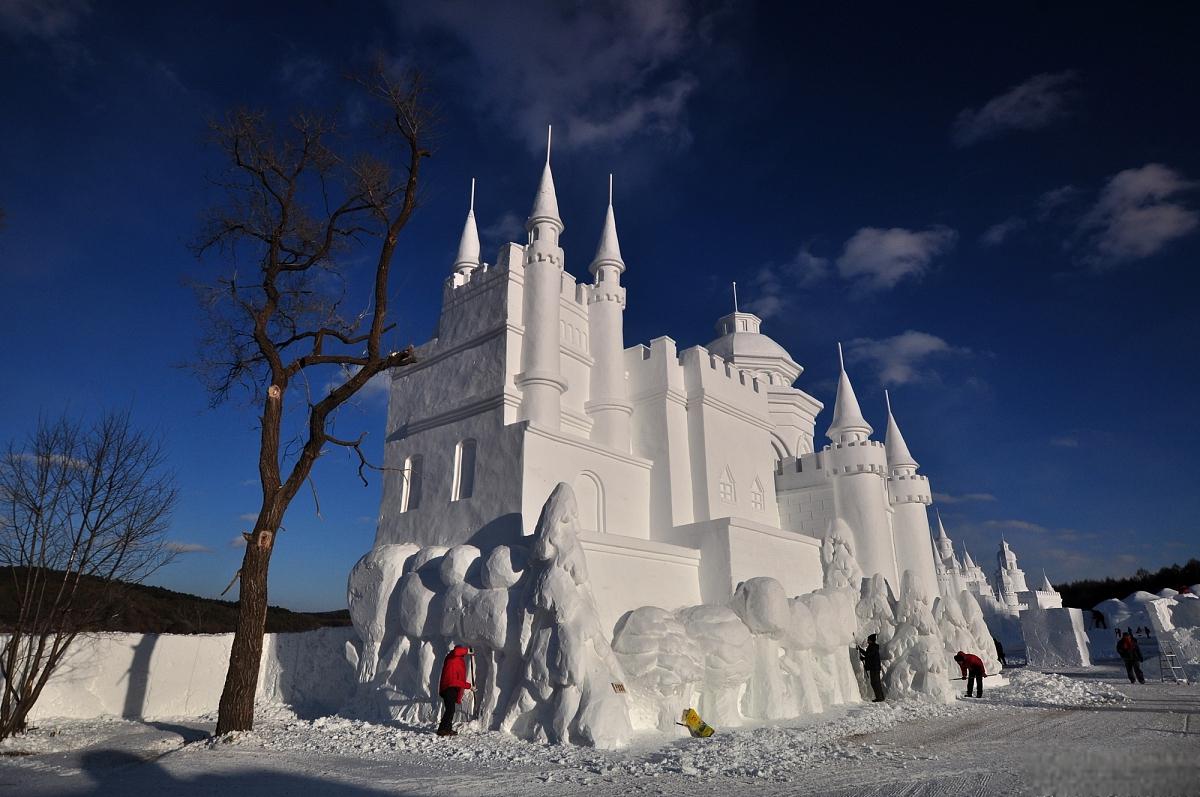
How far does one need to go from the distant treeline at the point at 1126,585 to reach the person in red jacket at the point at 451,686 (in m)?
47.1

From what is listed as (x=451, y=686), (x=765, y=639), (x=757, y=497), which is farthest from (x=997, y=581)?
(x=451, y=686)

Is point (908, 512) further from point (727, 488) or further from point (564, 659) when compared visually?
point (564, 659)

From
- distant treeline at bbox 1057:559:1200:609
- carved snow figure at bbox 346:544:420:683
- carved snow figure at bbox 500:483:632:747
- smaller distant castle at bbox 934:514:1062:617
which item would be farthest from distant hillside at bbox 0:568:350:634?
distant treeline at bbox 1057:559:1200:609

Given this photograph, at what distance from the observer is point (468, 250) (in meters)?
21.8

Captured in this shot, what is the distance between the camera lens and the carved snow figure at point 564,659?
992 centimetres

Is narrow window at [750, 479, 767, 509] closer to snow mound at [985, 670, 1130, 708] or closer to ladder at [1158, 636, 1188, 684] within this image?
snow mound at [985, 670, 1130, 708]

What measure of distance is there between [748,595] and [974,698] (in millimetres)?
5647

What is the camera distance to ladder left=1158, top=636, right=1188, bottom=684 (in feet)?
60.9

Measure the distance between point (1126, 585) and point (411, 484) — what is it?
181 feet

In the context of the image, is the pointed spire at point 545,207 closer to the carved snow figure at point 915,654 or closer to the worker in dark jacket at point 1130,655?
the carved snow figure at point 915,654

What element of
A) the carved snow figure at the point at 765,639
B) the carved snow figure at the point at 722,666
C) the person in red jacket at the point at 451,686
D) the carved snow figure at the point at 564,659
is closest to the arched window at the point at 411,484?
the carved snow figure at the point at 564,659

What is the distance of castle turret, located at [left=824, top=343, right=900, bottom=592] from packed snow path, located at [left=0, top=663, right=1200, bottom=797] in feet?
25.5

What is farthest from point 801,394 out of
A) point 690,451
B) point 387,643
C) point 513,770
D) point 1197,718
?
point 513,770

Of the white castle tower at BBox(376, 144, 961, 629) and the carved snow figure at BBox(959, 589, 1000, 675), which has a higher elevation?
the white castle tower at BBox(376, 144, 961, 629)
